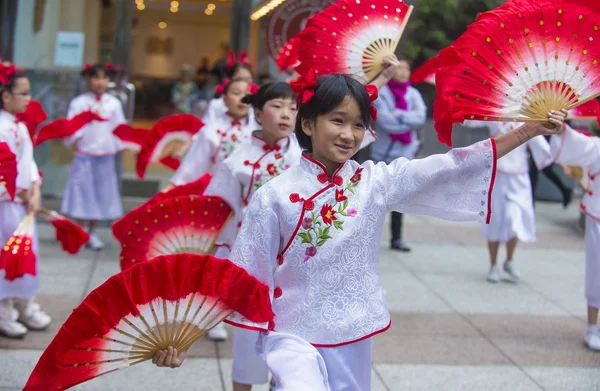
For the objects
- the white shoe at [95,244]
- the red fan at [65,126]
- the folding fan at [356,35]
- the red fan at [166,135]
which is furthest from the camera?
the white shoe at [95,244]

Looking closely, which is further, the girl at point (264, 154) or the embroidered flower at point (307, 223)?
the girl at point (264, 154)

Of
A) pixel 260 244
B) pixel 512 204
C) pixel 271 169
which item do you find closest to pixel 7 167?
pixel 271 169

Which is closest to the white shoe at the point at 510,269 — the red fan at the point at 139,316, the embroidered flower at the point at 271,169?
the embroidered flower at the point at 271,169

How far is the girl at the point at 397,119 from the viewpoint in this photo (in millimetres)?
7793

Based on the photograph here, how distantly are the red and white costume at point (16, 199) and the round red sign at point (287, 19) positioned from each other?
448cm

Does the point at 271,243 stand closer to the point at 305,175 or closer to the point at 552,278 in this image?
the point at 305,175

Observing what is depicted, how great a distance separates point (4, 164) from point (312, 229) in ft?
6.80

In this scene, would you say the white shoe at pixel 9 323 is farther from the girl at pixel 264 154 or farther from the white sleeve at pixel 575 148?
the white sleeve at pixel 575 148

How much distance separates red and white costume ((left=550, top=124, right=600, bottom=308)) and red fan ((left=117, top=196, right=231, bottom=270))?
2.15 meters

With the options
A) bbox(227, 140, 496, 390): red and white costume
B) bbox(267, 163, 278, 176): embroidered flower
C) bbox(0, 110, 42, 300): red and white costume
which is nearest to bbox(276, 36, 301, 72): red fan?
bbox(267, 163, 278, 176): embroidered flower

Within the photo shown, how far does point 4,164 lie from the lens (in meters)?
4.35

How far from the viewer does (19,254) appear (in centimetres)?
503

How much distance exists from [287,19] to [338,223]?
660cm

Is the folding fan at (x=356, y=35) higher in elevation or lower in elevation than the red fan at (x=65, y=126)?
higher
